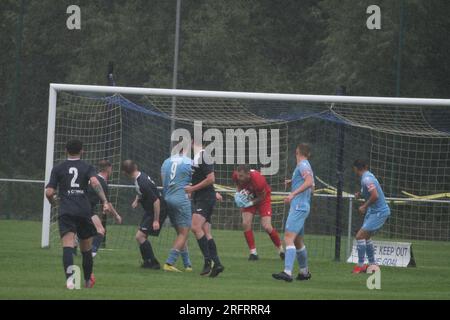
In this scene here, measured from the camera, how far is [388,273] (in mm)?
17297

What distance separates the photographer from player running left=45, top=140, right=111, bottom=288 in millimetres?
13305

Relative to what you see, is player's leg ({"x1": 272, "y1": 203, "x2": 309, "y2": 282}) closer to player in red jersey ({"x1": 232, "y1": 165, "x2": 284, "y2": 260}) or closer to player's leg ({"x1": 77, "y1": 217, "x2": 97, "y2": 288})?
player's leg ({"x1": 77, "y1": 217, "x2": 97, "y2": 288})

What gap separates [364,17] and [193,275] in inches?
765

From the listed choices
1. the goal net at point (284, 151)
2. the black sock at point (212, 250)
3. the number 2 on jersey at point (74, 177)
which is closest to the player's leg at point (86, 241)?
the number 2 on jersey at point (74, 177)

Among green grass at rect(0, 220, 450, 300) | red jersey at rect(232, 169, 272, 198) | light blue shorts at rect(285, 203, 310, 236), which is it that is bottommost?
green grass at rect(0, 220, 450, 300)

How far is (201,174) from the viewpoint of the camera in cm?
1661

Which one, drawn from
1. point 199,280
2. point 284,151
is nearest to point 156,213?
point 199,280

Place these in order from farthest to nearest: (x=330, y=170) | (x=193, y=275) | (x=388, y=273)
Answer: (x=330, y=170)
(x=388, y=273)
(x=193, y=275)

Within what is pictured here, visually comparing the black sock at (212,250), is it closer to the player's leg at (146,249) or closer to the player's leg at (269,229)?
the player's leg at (146,249)

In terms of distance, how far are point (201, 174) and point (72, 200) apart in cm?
360

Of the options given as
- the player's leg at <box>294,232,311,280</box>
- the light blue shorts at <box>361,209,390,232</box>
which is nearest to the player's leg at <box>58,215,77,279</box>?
the player's leg at <box>294,232,311,280</box>

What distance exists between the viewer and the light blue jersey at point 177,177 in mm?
16375
